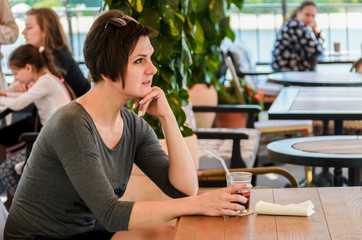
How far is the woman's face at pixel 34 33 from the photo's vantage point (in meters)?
4.32

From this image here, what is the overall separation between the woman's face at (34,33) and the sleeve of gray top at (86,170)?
2.59 m

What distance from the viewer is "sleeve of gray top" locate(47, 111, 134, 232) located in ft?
5.63

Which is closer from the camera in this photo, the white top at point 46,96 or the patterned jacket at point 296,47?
the white top at point 46,96

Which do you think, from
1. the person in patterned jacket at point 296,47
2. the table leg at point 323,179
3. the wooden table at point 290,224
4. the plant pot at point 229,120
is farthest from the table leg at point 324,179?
the wooden table at point 290,224

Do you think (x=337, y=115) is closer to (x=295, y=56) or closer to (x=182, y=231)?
(x=182, y=231)

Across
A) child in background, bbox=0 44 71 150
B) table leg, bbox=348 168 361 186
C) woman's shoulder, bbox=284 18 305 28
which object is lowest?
table leg, bbox=348 168 361 186

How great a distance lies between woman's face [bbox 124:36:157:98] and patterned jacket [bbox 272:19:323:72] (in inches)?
189

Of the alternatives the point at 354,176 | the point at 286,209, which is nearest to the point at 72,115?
the point at 286,209

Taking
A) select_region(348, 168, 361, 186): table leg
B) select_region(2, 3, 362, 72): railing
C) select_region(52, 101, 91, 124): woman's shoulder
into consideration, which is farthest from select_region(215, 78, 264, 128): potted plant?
select_region(52, 101, 91, 124): woman's shoulder

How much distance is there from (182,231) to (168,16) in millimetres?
1505

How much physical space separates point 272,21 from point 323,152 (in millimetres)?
6781

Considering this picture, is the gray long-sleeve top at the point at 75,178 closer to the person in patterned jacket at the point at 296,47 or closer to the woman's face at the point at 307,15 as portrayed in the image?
the person in patterned jacket at the point at 296,47

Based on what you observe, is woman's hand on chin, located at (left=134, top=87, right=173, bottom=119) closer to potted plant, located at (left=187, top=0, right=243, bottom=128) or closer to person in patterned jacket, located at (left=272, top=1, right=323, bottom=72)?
potted plant, located at (left=187, top=0, right=243, bottom=128)

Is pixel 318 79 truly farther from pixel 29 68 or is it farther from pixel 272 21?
pixel 272 21
